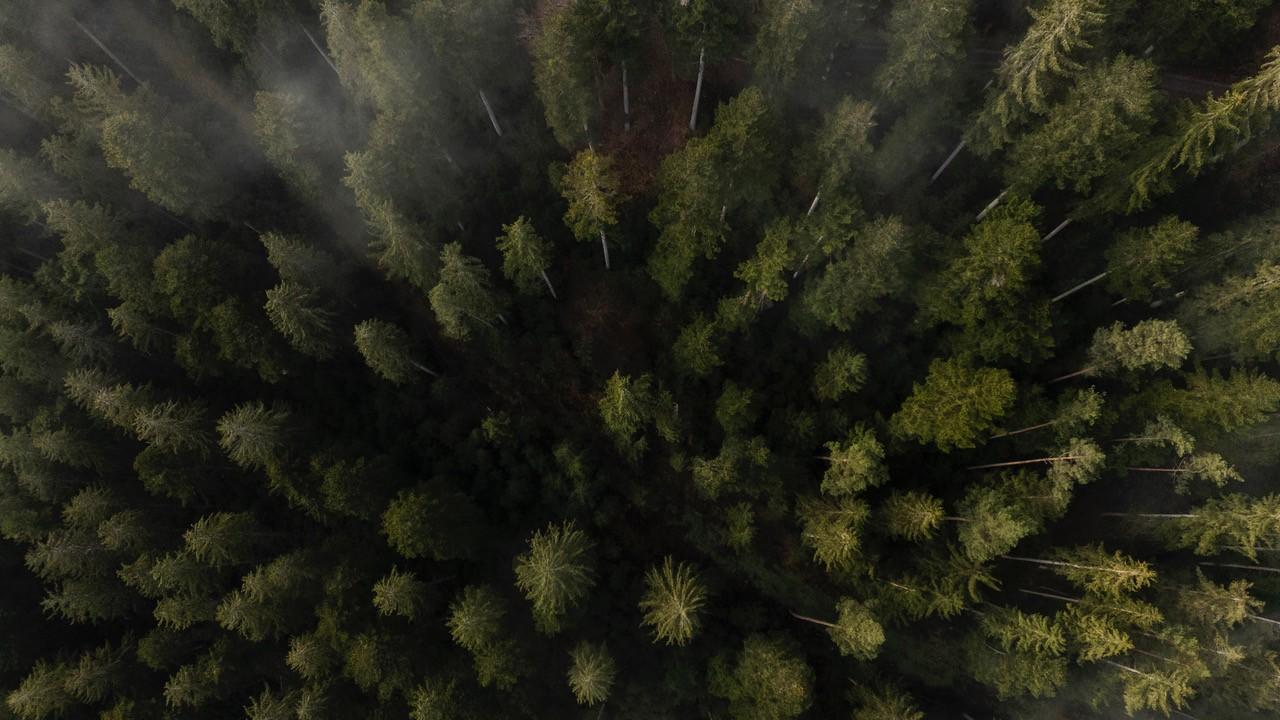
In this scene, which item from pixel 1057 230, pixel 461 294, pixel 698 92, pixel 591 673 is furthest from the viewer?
pixel 698 92

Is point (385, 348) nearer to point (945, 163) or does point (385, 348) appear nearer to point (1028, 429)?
point (945, 163)

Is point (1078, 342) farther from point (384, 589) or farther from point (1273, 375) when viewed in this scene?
point (384, 589)

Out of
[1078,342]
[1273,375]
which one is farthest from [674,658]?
[1273,375]

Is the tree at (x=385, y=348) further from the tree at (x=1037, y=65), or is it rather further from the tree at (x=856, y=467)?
the tree at (x=1037, y=65)

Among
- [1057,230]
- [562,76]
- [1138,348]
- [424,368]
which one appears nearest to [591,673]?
[424,368]

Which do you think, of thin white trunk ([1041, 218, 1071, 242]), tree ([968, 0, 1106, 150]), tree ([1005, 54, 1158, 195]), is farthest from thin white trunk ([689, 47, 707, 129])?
thin white trunk ([1041, 218, 1071, 242])

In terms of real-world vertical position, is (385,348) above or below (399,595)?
above

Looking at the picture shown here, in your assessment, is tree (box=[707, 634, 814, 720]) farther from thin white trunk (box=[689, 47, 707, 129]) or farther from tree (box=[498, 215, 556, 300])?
thin white trunk (box=[689, 47, 707, 129])
